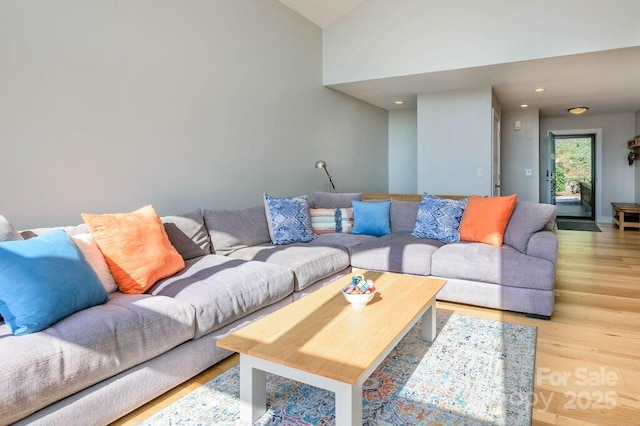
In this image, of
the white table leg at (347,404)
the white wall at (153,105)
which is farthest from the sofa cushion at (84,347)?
the white wall at (153,105)

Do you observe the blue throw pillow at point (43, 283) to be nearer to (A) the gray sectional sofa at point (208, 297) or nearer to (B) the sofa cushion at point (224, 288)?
(A) the gray sectional sofa at point (208, 297)

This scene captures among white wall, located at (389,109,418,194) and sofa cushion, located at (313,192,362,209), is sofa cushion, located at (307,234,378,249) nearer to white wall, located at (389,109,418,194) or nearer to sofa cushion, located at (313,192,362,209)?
sofa cushion, located at (313,192,362,209)

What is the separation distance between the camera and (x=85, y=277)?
6.55ft

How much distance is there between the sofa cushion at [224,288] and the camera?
220 cm

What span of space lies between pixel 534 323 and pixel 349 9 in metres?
4.18

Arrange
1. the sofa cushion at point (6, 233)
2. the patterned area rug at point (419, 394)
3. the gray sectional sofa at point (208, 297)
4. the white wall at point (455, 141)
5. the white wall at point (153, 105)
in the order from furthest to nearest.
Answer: the white wall at point (455, 141) < the white wall at point (153, 105) < the sofa cushion at point (6, 233) < the patterned area rug at point (419, 394) < the gray sectional sofa at point (208, 297)

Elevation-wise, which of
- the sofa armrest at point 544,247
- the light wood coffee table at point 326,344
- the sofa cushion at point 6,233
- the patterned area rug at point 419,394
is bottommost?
the patterned area rug at point 419,394

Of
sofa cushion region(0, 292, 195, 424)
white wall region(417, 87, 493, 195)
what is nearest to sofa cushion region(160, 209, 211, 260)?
sofa cushion region(0, 292, 195, 424)

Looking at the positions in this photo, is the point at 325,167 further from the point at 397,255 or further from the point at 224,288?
the point at 224,288

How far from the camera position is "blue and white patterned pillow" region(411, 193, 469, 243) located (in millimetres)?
3771

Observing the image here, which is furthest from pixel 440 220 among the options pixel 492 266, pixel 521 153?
pixel 521 153

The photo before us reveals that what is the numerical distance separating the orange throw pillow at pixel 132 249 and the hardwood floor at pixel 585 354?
0.65 m

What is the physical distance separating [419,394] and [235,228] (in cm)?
206

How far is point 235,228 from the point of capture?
11.4 feet
